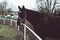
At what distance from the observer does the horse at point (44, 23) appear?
6.45m

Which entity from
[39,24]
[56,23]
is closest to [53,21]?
[56,23]

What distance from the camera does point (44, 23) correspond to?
718cm

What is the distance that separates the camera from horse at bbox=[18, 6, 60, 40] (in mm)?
6455

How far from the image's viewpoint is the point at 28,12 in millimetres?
8266

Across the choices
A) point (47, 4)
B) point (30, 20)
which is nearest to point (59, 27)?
point (30, 20)

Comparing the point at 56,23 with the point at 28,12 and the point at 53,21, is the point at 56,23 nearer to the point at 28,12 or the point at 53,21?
the point at 53,21

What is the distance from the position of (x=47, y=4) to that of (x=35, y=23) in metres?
28.7

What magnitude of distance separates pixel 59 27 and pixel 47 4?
29.3 meters

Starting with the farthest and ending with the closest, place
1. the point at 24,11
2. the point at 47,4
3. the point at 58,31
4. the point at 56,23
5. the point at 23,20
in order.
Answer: the point at 47,4 < the point at 24,11 < the point at 23,20 < the point at 56,23 < the point at 58,31

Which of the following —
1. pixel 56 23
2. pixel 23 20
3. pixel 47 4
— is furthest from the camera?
pixel 47 4

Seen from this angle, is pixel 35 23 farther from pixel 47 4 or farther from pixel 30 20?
pixel 47 4

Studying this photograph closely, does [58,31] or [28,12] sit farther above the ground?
[28,12]

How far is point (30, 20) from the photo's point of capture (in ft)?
26.1

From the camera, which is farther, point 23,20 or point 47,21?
point 23,20
